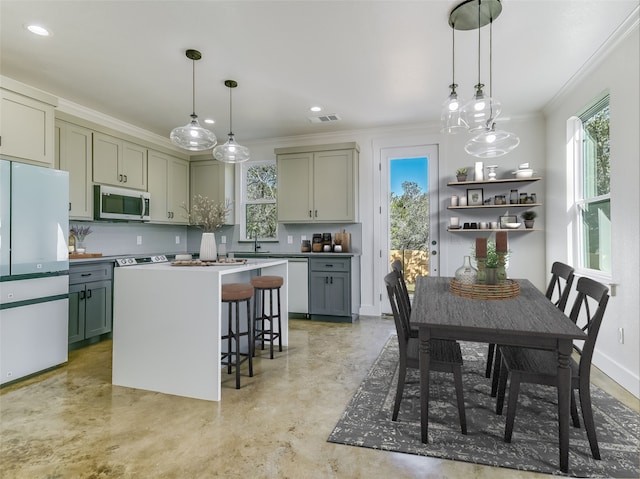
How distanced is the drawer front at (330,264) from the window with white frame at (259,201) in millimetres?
1079

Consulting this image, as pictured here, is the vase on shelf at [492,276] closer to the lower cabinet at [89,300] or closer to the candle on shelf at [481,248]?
the candle on shelf at [481,248]

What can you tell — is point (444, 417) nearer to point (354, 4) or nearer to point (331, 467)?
point (331, 467)

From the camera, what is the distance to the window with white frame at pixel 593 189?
10.1ft

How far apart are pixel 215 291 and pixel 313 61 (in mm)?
2140

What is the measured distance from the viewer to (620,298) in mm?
2736

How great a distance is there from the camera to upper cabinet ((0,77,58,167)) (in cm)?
287

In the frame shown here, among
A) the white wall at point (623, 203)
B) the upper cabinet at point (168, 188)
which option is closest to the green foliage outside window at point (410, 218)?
the white wall at point (623, 203)

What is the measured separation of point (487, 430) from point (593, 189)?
8.86 ft

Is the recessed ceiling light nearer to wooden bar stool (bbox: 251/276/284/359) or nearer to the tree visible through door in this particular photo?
wooden bar stool (bbox: 251/276/284/359)

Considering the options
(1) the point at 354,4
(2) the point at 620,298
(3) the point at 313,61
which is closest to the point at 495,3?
(1) the point at 354,4

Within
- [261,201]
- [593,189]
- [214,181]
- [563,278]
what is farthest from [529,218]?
[214,181]

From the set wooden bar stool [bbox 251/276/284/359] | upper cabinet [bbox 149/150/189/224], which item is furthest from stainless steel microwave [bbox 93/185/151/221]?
wooden bar stool [bbox 251/276/284/359]

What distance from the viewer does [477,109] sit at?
2252mm

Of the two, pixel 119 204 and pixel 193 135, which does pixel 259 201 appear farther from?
pixel 193 135
